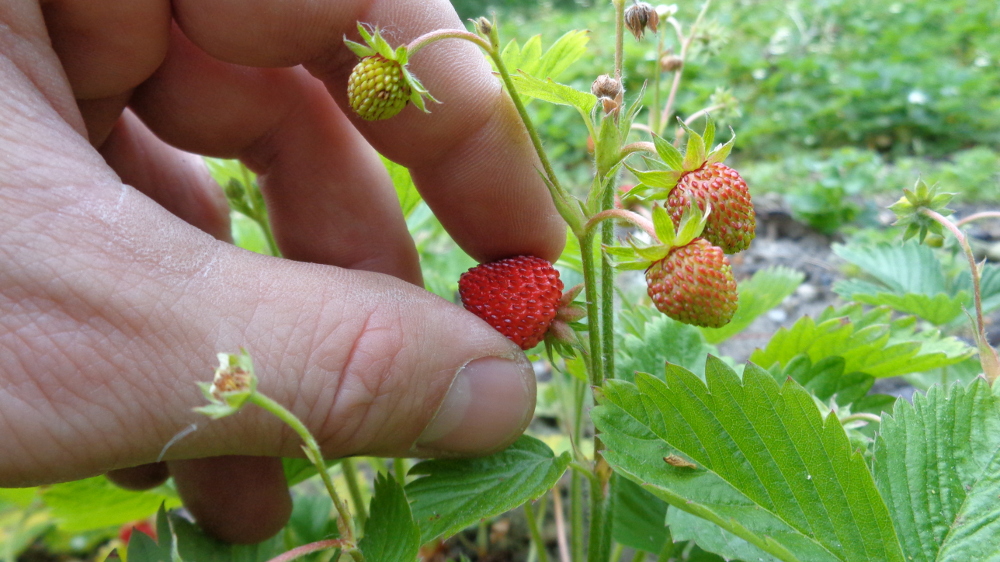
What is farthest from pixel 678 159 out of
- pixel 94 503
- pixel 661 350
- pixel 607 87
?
pixel 94 503

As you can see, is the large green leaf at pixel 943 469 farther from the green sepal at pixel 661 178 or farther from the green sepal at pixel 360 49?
the green sepal at pixel 360 49

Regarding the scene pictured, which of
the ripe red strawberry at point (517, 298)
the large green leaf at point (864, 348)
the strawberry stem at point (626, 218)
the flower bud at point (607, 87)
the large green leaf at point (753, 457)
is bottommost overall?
the large green leaf at point (864, 348)

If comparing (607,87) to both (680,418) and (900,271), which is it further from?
(900,271)

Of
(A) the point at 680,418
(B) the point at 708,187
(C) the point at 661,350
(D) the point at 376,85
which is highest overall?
(D) the point at 376,85

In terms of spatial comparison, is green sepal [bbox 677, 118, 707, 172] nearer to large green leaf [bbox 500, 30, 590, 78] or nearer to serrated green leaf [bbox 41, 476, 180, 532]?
large green leaf [bbox 500, 30, 590, 78]

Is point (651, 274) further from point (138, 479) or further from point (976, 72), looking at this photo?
point (976, 72)

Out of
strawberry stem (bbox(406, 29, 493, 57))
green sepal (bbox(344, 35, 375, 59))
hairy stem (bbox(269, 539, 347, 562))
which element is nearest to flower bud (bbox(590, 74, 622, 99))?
strawberry stem (bbox(406, 29, 493, 57))

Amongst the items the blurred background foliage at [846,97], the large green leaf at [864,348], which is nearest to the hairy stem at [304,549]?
the large green leaf at [864,348]
